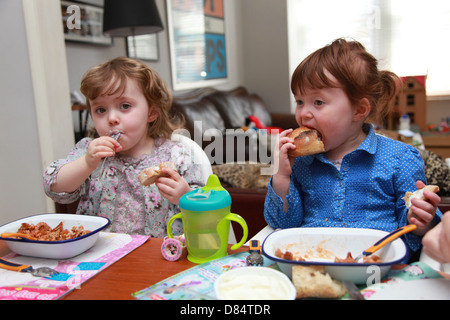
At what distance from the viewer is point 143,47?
11.8ft

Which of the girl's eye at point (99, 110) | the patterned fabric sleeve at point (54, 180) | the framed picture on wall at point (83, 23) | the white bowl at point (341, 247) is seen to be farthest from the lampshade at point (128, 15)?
the white bowl at point (341, 247)

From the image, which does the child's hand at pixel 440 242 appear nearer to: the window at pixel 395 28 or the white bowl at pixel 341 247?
the white bowl at pixel 341 247

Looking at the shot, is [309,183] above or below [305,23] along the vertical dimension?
below

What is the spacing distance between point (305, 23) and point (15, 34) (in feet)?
14.1

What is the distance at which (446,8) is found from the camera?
4.76 m

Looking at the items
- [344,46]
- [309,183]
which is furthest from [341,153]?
[344,46]

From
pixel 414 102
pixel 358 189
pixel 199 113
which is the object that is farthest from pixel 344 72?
pixel 414 102

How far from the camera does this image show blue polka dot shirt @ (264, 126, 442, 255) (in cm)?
110

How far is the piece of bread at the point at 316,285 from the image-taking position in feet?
2.19

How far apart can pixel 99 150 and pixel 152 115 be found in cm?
36

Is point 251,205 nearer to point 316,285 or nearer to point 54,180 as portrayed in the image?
point 54,180

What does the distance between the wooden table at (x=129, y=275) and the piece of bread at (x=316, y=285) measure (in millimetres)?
240

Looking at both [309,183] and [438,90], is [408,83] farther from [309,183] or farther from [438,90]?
[309,183]

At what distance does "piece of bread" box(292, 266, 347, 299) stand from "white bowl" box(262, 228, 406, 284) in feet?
0.07
